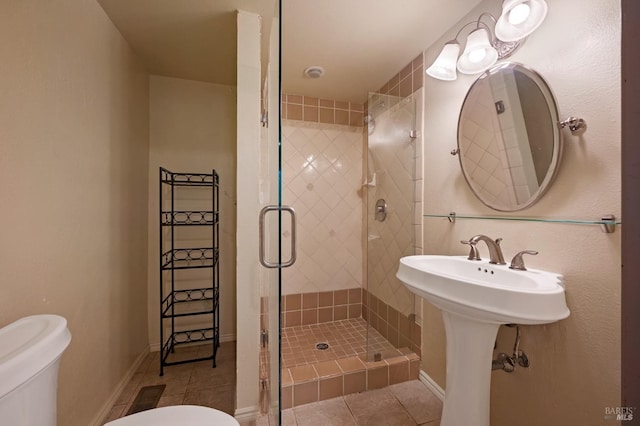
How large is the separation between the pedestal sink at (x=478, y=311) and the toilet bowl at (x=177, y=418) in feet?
2.78

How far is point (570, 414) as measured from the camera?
0.88 meters

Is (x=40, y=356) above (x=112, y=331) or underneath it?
above

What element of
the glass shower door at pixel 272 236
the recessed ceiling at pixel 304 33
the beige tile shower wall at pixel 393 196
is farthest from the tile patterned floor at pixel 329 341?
the recessed ceiling at pixel 304 33

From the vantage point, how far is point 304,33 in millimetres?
1500

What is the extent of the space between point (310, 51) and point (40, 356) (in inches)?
75.3

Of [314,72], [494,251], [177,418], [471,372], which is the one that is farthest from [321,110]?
[177,418]

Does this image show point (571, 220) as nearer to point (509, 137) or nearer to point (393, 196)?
point (509, 137)

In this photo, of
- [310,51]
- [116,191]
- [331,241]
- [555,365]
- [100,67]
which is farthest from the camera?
[331,241]

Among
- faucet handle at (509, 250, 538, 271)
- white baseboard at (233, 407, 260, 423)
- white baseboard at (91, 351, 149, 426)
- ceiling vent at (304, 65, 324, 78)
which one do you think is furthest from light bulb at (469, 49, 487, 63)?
white baseboard at (91, 351, 149, 426)

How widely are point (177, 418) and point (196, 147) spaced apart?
1930mm

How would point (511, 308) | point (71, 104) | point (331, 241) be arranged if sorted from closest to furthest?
point (511, 308), point (71, 104), point (331, 241)

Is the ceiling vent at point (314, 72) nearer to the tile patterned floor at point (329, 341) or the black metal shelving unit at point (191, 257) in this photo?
the black metal shelving unit at point (191, 257)

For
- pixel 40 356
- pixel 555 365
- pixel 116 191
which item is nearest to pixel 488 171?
pixel 555 365

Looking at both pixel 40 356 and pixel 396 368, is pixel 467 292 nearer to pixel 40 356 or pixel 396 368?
pixel 396 368
